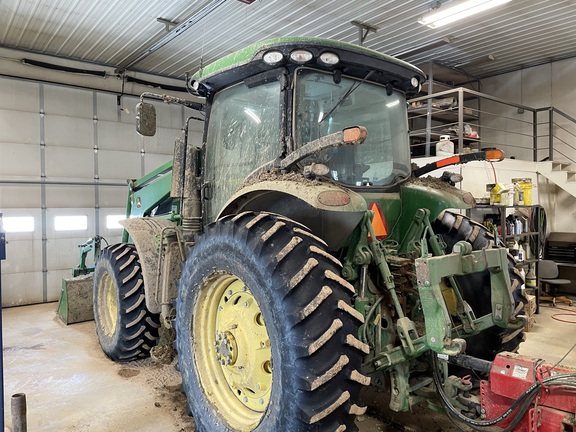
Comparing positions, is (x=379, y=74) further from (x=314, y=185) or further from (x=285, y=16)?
(x=285, y=16)

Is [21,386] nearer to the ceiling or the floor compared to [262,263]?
nearer to the floor

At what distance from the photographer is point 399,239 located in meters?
3.03

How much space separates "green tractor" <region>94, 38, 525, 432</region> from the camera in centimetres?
193

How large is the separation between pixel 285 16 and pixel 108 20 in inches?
102

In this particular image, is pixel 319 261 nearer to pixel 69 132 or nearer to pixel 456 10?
pixel 456 10

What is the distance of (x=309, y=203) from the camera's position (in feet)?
6.66

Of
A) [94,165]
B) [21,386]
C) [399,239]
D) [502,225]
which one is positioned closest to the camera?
[399,239]

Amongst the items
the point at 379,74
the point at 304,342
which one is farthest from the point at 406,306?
the point at 379,74

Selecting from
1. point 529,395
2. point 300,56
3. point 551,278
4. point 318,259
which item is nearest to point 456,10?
point 300,56

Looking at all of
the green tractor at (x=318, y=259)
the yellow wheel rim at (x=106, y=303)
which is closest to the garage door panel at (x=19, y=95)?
the yellow wheel rim at (x=106, y=303)

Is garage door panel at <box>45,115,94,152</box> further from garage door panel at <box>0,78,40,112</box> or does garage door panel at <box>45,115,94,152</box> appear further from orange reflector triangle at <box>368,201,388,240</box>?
orange reflector triangle at <box>368,201,388,240</box>

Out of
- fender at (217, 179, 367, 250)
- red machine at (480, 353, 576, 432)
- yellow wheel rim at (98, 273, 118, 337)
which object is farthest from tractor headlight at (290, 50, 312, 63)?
yellow wheel rim at (98, 273, 118, 337)

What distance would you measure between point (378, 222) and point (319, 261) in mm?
842

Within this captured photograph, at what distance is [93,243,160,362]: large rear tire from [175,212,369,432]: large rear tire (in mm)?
1348
